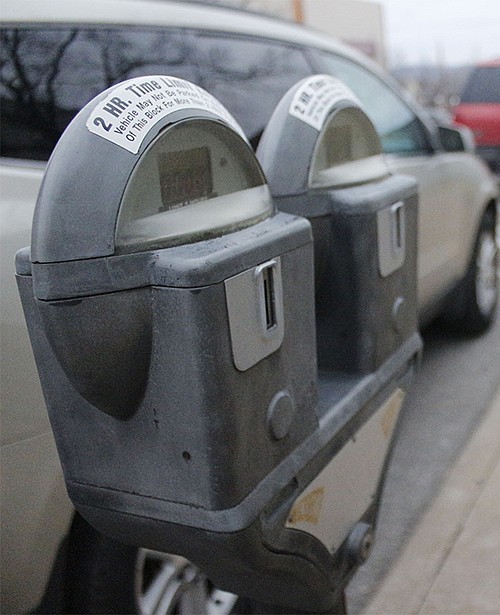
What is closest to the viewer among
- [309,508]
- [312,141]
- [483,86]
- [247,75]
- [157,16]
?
[309,508]

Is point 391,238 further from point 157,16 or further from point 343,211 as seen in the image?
point 157,16

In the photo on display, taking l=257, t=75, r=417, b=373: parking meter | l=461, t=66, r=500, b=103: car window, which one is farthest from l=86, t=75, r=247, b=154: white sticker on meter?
l=461, t=66, r=500, b=103: car window

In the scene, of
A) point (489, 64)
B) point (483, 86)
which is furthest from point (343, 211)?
point (489, 64)

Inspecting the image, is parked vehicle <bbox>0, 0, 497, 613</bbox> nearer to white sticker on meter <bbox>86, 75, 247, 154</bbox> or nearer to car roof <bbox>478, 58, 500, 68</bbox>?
white sticker on meter <bbox>86, 75, 247, 154</bbox>

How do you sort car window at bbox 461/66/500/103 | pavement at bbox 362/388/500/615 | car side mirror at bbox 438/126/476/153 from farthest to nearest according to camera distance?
car window at bbox 461/66/500/103 → car side mirror at bbox 438/126/476/153 → pavement at bbox 362/388/500/615

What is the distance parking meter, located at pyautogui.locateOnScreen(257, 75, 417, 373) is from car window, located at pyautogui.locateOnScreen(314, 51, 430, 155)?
4.65 ft

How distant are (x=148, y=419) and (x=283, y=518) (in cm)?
32

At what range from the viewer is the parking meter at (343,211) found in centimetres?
165

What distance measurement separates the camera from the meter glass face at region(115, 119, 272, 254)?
119cm

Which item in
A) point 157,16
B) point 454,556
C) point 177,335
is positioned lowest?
point 454,556

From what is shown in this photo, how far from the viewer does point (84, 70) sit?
2.09 m

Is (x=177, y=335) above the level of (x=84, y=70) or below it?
below

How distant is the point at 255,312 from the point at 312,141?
20.2 inches

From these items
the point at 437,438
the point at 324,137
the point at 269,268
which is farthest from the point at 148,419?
the point at 437,438
